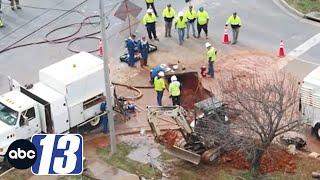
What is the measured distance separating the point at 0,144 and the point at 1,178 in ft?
3.65

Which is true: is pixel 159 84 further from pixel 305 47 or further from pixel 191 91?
pixel 305 47

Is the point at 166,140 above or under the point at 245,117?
under

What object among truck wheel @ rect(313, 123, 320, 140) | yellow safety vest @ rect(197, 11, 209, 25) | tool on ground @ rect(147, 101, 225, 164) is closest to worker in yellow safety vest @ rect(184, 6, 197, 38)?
yellow safety vest @ rect(197, 11, 209, 25)

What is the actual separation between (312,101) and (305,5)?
11.8 metres

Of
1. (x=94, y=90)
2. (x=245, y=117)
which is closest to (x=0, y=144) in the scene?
(x=94, y=90)

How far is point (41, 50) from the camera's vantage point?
31422 millimetres

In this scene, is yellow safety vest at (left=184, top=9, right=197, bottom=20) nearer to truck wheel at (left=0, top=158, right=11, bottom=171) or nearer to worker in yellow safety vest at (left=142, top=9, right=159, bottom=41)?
worker in yellow safety vest at (left=142, top=9, right=159, bottom=41)

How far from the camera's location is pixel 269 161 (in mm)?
22625

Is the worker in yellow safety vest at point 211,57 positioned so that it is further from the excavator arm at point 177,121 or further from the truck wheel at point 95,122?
the excavator arm at point 177,121

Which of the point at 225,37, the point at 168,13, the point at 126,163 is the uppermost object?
the point at 168,13

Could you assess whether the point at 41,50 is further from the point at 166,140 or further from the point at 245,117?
the point at 245,117

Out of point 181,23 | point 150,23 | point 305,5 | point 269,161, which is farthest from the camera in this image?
point 305,5

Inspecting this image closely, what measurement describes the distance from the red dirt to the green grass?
12.9 meters

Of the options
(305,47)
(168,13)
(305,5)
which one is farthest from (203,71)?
(305,5)
